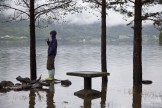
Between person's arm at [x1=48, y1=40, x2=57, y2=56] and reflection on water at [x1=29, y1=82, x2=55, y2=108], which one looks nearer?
reflection on water at [x1=29, y1=82, x2=55, y2=108]

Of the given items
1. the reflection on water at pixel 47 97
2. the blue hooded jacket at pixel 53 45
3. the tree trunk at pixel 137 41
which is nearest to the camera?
the reflection on water at pixel 47 97

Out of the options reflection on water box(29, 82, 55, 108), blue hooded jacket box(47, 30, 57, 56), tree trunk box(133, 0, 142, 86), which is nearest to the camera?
reflection on water box(29, 82, 55, 108)

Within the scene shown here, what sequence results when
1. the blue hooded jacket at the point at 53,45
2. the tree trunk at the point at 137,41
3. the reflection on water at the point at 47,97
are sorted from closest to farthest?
1. the reflection on water at the point at 47,97
2. the tree trunk at the point at 137,41
3. the blue hooded jacket at the point at 53,45

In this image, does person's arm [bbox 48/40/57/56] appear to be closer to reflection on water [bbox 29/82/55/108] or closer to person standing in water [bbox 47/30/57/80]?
person standing in water [bbox 47/30/57/80]

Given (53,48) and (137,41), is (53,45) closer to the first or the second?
(53,48)

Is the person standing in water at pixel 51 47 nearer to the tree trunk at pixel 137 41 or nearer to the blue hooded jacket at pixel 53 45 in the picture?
the blue hooded jacket at pixel 53 45

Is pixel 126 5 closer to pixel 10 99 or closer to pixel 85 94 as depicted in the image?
pixel 85 94

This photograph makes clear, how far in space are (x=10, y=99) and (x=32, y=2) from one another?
7265mm

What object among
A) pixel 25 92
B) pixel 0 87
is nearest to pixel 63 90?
pixel 25 92

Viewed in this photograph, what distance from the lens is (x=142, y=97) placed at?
56.0 feet

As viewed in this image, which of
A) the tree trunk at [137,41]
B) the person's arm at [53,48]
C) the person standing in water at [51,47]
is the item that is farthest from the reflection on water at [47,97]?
the tree trunk at [137,41]

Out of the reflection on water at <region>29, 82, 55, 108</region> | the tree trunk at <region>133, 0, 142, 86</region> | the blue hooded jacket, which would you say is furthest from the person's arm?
the tree trunk at <region>133, 0, 142, 86</region>

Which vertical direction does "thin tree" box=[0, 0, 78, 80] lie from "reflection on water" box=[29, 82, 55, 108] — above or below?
above

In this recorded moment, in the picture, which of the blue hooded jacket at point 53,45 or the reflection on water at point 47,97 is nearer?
the reflection on water at point 47,97
